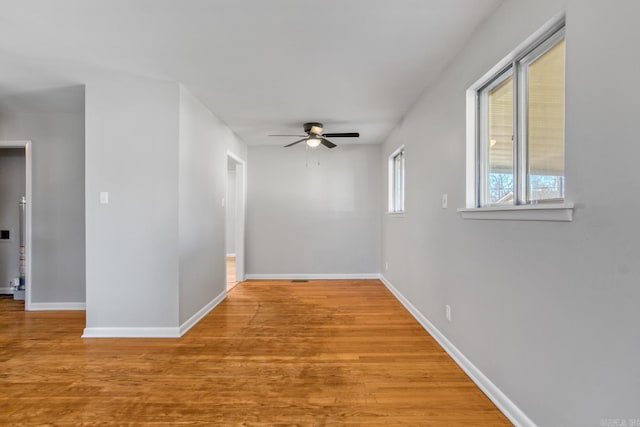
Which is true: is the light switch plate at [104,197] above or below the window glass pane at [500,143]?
below

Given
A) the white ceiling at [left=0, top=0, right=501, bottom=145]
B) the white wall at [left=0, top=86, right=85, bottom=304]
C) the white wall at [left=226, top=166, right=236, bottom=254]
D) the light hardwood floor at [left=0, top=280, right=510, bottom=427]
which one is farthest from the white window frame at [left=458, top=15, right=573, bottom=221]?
the white wall at [left=226, top=166, right=236, bottom=254]

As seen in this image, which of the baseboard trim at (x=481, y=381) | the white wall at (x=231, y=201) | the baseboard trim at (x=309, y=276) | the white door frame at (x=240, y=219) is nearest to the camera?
the baseboard trim at (x=481, y=381)

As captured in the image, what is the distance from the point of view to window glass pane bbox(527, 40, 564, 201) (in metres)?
1.47

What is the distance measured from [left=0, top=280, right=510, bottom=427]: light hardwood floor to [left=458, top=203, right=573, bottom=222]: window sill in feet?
3.79

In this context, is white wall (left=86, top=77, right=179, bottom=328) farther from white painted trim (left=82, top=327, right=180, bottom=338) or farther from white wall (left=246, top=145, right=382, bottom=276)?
white wall (left=246, top=145, right=382, bottom=276)

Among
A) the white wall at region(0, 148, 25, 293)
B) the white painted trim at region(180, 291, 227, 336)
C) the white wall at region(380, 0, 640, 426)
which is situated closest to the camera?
the white wall at region(380, 0, 640, 426)

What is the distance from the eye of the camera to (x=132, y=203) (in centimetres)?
286

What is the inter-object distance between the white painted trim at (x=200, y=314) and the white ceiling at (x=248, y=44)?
237 cm

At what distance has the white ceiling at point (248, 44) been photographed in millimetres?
1842

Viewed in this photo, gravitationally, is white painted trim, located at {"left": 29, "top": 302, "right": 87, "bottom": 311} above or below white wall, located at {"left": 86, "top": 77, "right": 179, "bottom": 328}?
below

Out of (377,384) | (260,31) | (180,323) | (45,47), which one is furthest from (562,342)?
(45,47)

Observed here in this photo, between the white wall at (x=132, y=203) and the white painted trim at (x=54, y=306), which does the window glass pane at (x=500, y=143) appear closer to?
the white wall at (x=132, y=203)

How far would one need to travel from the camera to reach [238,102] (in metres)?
3.35

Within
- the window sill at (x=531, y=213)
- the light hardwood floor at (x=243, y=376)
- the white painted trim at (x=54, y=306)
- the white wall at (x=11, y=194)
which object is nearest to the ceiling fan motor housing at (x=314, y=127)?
the light hardwood floor at (x=243, y=376)
